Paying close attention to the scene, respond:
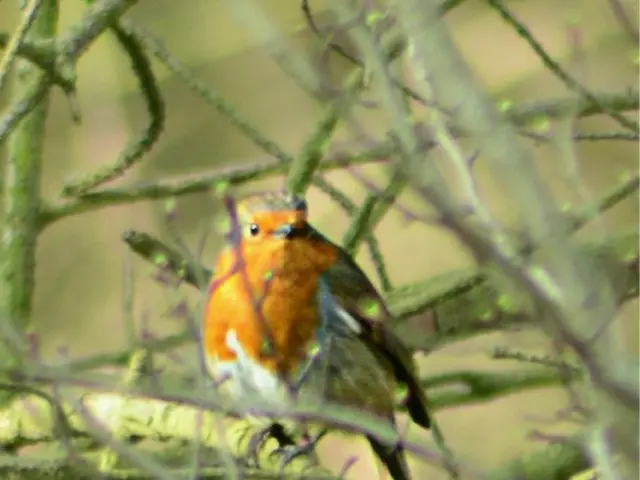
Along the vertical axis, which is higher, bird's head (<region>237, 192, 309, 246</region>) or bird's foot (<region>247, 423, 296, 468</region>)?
bird's head (<region>237, 192, 309, 246</region>)

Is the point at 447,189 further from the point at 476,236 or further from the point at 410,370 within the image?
the point at 410,370

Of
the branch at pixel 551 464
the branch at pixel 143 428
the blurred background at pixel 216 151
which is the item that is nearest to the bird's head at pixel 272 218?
the branch at pixel 143 428

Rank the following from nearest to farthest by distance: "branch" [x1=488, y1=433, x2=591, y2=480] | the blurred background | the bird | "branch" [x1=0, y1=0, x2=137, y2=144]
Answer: "branch" [x1=0, y1=0, x2=137, y2=144]
"branch" [x1=488, y1=433, x2=591, y2=480]
the bird
the blurred background

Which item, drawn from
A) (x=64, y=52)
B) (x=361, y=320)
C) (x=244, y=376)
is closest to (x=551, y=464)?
(x=361, y=320)

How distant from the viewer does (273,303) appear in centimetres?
301

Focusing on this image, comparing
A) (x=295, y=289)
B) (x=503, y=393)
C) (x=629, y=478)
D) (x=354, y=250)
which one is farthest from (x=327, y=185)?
(x=629, y=478)

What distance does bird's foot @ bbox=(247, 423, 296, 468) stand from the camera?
8.95ft

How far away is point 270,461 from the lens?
2.78 metres

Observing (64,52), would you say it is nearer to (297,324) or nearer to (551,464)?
(297,324)

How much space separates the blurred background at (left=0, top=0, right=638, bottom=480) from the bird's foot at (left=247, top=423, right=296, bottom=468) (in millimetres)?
1347

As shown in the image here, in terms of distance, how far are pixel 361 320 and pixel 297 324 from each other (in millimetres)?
228

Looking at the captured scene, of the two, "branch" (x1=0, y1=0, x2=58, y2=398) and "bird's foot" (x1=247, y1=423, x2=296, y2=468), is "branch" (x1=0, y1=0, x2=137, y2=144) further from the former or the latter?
"bird's foot" (x1=247, y1=423, x2=296, y2=468)

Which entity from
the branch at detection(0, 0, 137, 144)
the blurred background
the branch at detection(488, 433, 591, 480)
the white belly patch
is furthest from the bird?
the blurred background

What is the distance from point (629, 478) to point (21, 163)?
2483 mm
